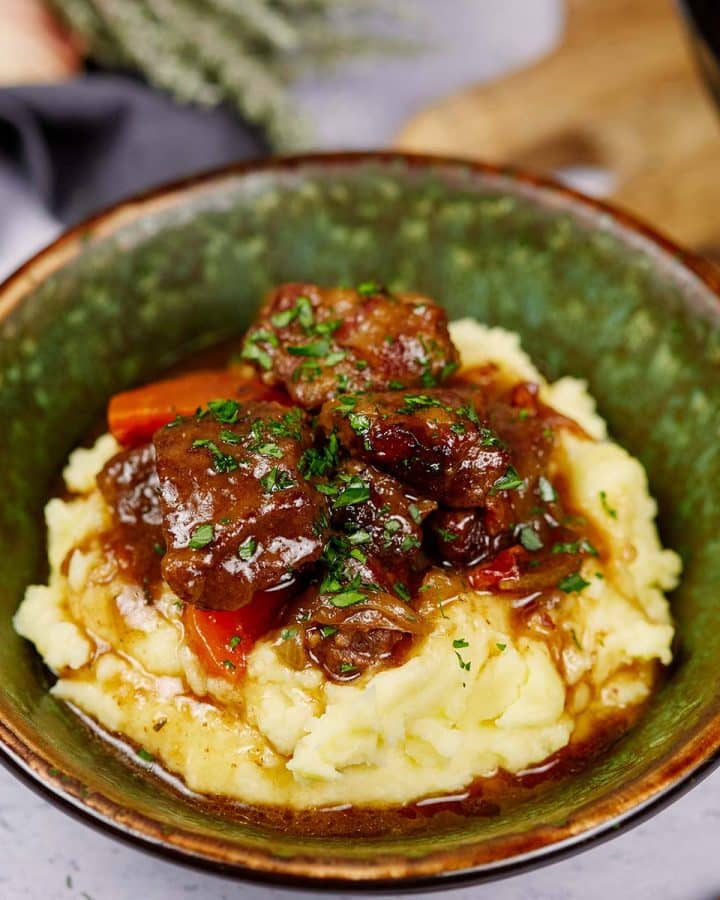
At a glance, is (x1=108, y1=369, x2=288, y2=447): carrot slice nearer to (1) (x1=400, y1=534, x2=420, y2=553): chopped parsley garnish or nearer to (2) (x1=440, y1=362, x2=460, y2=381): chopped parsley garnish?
(2) (x1=440, y1=362, x2=460, y2=381): chopped parsley garnish

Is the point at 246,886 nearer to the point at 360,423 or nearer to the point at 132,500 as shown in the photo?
the point at 132,500

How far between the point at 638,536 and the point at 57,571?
2.29m

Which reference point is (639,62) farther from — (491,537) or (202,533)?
(202,533)

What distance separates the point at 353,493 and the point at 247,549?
1.44 feet

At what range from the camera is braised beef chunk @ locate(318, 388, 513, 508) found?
148 inches

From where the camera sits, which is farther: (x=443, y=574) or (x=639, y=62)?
(x=639, y=62)

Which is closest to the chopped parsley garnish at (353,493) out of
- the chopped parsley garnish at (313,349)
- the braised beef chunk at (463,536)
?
the braised beef chunk at (463,536)

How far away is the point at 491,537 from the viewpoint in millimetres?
3930

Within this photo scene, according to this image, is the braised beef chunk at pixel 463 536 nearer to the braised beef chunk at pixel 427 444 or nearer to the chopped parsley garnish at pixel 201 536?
the braised beef chunk at pixel 427 444

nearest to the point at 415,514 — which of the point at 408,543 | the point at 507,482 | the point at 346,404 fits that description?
the point at 408,543

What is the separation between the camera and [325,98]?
717 cm

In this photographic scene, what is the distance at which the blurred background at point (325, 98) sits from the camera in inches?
247

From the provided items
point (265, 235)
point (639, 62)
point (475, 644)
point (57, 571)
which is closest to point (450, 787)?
point (475, 644)

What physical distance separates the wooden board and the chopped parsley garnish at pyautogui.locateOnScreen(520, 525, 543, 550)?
3.07m
